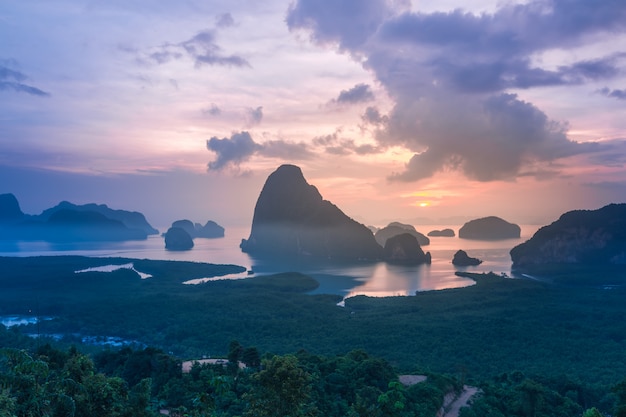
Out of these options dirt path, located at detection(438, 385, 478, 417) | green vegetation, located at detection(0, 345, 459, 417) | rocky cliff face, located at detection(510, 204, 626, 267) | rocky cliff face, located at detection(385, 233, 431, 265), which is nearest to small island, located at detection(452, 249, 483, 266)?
rocky cliff face, located at detection(385, 233, 431, 265)

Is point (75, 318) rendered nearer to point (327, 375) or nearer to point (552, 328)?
point (327, 375)

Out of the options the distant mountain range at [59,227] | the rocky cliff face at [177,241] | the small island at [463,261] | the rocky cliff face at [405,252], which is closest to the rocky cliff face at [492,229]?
the rocky cliff face at [405,252]

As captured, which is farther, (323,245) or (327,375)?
(323,245)

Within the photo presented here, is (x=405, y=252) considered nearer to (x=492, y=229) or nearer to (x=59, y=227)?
(x=492, y=229)

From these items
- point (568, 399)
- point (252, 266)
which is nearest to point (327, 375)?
point (568, 399)

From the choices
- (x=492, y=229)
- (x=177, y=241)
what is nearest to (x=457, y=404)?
(x=177, y=241)

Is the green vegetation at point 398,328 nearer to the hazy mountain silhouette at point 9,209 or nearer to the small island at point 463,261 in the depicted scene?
the small island at point 463,261
